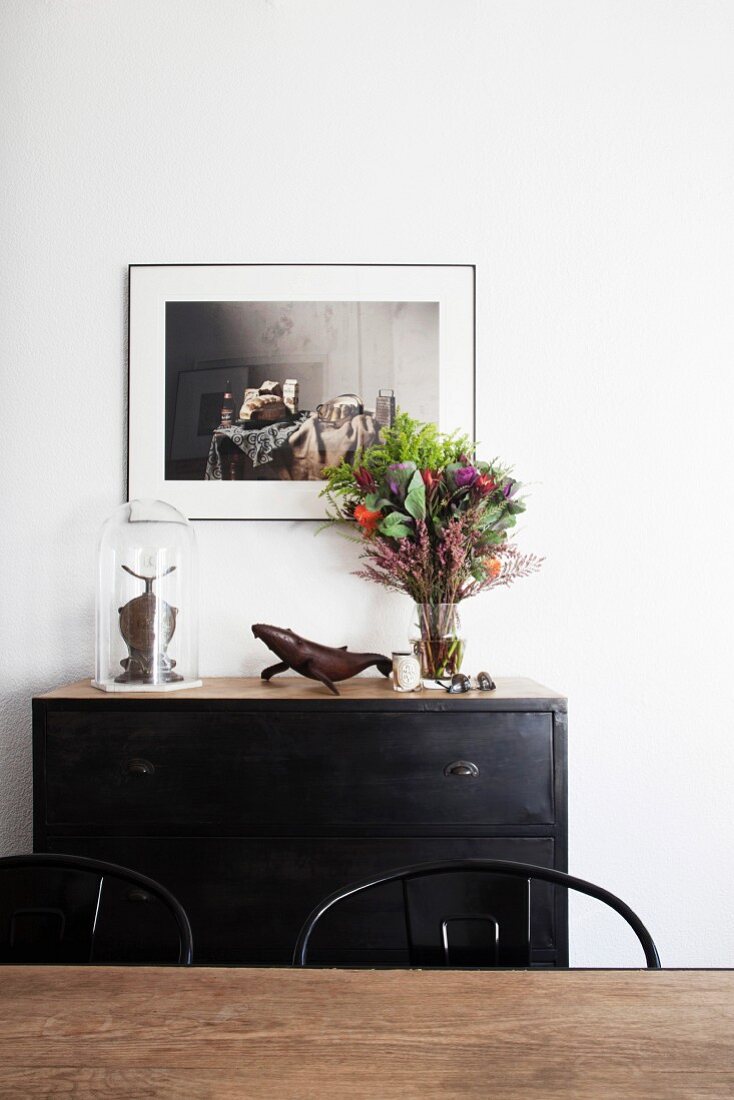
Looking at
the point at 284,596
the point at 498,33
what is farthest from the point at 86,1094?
the point at 498,33

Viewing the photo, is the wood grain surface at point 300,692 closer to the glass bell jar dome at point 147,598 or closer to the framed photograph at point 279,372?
the glass bell jar dome at point 147,598

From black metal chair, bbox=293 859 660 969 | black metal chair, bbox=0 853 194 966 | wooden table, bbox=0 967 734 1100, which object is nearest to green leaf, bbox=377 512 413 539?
black metal chair, bbox=293 859 660 969

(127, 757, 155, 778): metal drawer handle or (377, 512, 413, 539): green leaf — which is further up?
(377, 512, 413, 539): green leaf

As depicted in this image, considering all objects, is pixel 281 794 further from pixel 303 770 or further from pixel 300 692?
pixel 300 692

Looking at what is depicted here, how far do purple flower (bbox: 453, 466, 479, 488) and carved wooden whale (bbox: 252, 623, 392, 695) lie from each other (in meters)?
0.51

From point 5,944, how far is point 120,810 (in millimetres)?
604

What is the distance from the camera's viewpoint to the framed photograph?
2342mm

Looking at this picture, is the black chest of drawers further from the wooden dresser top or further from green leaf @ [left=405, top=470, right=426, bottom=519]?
green leaf @ [left=405, top=470, right=426, bottom=519]

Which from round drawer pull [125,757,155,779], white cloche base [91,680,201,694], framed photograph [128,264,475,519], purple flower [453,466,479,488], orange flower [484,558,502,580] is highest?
framed photograph [128,264,475,519]

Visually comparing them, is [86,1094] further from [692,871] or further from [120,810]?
[692,871]

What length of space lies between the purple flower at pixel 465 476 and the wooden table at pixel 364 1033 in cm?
121

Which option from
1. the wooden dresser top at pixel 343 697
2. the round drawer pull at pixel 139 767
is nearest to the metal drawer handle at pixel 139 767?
the round drawer pull at pixel 139 767

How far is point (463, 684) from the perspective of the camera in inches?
77.2

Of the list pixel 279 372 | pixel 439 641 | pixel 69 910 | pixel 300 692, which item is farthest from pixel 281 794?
pixel 279 372
